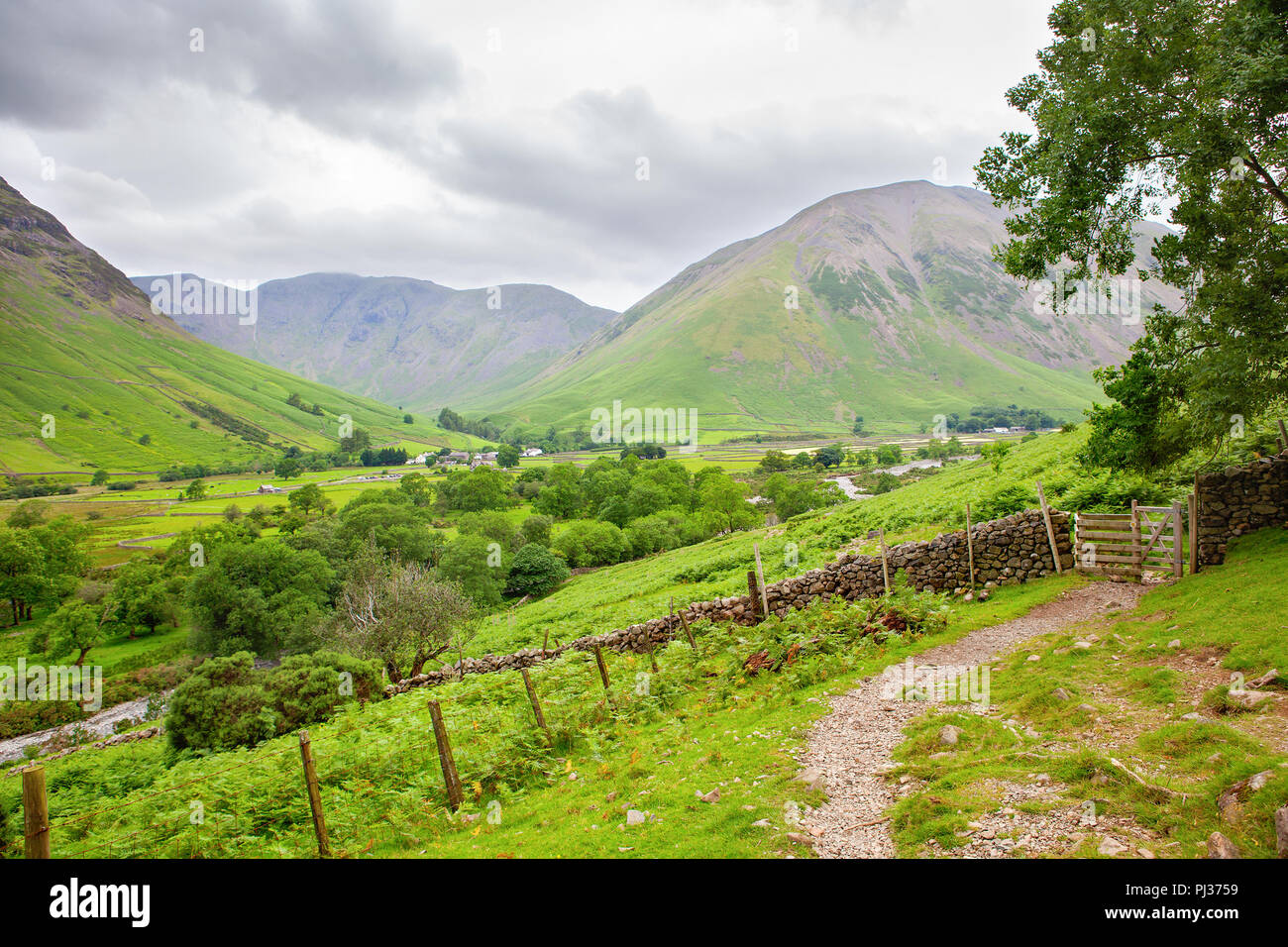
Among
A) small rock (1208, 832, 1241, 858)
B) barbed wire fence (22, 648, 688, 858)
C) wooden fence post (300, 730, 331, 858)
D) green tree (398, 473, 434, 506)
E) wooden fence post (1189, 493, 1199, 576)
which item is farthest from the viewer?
green tree (398, 473, 434, 506)

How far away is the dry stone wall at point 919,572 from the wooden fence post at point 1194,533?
3.69 meters

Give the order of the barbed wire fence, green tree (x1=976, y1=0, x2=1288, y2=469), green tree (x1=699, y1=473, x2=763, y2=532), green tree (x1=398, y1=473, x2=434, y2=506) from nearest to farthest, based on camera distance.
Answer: the barbed wire fence → green tree (x1=976, y1=0, x2=1288, y2=469) → green tree (x1=699, y1=473, x2=763, y2=532) → green tree (x1=398, y1=473, x2=434, y2=506)

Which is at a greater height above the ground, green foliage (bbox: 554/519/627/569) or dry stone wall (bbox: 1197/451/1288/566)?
dry stone wall (bbox: 1197/451/1288/566)

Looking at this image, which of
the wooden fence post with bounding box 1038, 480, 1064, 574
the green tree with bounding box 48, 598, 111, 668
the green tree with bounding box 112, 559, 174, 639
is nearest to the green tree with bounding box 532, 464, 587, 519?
the green tree with bounding box 112, 559, 174, 639

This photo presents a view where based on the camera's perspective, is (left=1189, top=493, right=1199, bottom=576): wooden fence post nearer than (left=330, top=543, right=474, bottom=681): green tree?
Yes

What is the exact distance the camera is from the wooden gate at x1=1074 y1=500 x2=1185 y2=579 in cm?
1645

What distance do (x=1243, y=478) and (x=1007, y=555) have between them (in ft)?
20.1

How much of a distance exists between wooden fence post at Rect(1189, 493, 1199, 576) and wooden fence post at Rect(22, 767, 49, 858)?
896 inches

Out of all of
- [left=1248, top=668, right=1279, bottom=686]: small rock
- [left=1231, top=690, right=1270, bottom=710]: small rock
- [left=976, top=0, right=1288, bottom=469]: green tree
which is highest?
[left=976, top=0, right=1288, bottom=469]: green tree

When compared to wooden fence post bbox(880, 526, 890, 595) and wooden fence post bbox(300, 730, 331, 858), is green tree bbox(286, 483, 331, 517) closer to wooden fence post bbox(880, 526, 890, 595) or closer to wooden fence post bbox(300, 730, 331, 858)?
wooden fence post bbox(880, 526, 890, 595)

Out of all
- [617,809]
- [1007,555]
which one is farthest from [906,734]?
[1007,555]

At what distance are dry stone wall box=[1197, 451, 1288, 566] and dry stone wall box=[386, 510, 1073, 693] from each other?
139 inches

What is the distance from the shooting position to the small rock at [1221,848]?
5.56 metres
